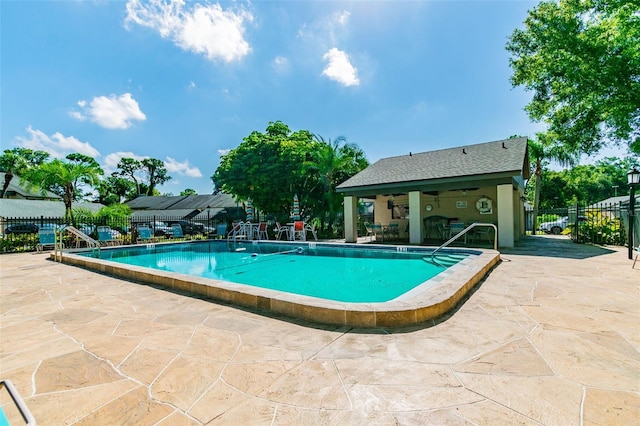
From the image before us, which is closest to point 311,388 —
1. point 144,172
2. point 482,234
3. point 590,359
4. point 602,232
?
point 590,359

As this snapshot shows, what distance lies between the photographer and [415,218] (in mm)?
12805

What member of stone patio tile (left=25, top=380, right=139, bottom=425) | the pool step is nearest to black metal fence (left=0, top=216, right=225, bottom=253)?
stone patio tile (left=25, top=380, right=139, bottom=425)

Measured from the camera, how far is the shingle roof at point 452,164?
455 inches

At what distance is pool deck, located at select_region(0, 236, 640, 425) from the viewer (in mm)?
1825

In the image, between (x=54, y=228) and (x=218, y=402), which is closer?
(x=218, y=402)

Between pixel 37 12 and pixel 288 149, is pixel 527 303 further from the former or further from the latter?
pixel 288 149

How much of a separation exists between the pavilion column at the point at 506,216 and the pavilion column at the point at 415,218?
2998 millimetres

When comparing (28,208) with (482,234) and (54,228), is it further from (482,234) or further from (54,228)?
(482,234)

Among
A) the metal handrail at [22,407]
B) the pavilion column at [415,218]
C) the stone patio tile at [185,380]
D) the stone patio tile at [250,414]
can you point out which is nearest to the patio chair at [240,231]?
the pavilion column at [415,218]

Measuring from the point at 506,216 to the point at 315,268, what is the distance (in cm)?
755

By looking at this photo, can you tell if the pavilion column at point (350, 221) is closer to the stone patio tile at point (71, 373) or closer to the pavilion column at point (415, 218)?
the pavilion column at point (415, 218)

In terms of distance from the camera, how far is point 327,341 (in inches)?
115

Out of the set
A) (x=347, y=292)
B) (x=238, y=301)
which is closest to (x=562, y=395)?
(x=238, y=301)

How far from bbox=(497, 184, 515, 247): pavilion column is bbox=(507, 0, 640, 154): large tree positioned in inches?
271
